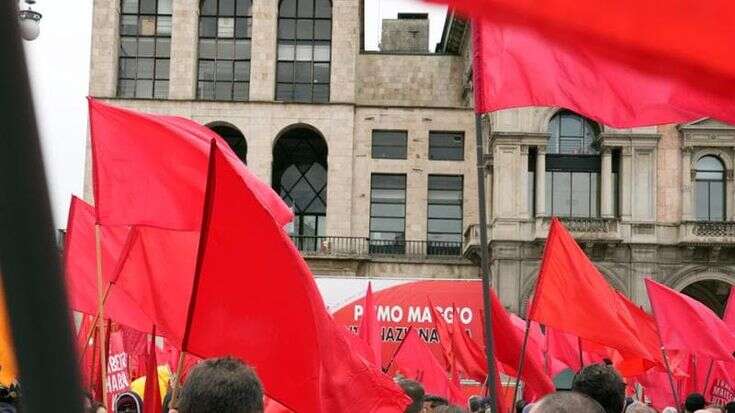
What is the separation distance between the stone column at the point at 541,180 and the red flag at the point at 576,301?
29051mm

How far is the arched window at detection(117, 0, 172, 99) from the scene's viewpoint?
140ft

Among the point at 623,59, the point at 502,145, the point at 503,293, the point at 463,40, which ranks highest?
the point at 463,40

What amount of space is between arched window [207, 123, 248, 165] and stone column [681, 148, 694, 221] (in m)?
17.6

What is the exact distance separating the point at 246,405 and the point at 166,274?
4086 millimetres

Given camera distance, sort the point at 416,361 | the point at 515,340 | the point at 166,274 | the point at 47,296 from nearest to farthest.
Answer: the point at 47,296 < the point at 166,274 < the point at 515,340 < the point at 416,361

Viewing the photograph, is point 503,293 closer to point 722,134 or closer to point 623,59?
point 722,134

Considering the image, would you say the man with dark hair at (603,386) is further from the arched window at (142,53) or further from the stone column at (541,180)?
the arched window at (142,53)

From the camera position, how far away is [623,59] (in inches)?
42.9

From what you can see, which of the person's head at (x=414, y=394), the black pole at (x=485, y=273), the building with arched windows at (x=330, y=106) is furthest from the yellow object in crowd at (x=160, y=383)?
the building with arched windows at (x=330, y=106)

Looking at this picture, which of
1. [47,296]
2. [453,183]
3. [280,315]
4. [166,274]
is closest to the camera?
[47,296]

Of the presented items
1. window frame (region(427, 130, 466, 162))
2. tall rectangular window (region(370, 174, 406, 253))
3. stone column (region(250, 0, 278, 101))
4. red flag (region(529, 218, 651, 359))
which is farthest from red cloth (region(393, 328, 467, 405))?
stone column (region(250, 0, 278, 101))

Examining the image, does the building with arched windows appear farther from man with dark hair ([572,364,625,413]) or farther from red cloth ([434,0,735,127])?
red cloth ([434,0,735,127])

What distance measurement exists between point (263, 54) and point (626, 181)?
51.3ft

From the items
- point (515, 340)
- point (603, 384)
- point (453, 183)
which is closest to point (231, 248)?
point (603, 384)
